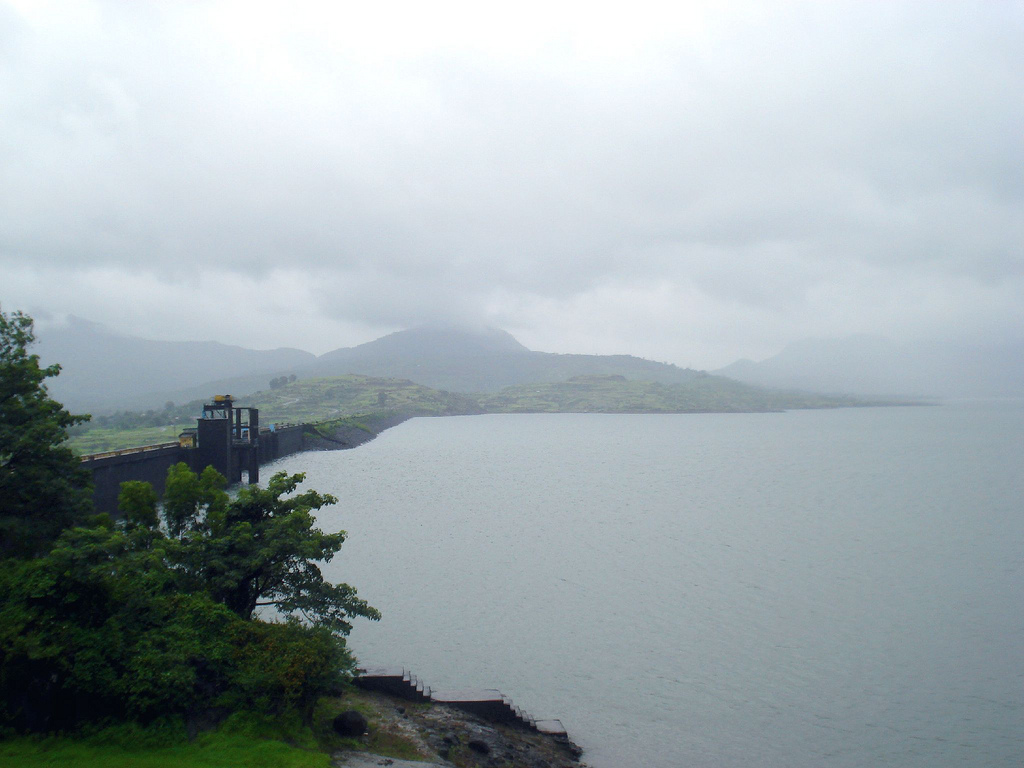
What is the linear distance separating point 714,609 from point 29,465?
2678 centimetres

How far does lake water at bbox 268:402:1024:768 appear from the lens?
21688mm

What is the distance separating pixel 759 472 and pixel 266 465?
2332 inches

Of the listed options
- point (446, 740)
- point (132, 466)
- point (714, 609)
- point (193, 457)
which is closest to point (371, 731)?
point (446, 740)

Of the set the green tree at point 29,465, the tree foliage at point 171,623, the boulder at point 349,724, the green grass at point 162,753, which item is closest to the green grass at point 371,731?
the boulder at point 349,724

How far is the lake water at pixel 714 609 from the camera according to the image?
71.2 ft

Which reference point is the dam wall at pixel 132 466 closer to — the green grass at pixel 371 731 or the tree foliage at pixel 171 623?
the tree foliage at pixel 171 623

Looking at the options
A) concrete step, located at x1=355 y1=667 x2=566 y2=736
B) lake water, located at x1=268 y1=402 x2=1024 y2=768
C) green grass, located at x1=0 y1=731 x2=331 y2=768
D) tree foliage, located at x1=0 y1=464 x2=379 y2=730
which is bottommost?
lake water, located at x1=268 y1=402 x2=1024 y2=768

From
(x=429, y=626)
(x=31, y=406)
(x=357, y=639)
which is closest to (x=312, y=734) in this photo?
(x=31, y=406)

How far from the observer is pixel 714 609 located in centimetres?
3231

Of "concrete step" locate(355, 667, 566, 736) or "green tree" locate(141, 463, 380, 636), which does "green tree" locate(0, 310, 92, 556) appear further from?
"concrete step" locate(355, 667, 566, 736)

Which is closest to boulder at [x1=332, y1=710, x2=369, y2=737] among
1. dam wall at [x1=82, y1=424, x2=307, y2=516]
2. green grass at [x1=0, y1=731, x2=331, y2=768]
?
green grass at [x1=0, y1=731, x2=331, y2=768]

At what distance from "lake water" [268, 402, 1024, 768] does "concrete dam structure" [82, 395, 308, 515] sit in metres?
9.14

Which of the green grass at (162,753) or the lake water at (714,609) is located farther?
the lake water at (714,609)

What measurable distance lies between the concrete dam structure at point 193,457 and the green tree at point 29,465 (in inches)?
855
